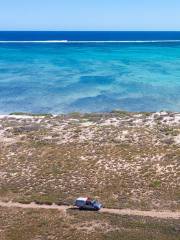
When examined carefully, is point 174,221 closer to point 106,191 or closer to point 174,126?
point 106,191

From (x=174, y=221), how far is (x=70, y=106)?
4800 cm

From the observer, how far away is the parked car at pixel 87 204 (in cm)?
3981

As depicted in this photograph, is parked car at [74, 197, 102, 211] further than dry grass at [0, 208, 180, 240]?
Yes

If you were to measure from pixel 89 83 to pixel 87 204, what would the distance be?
6555 cm

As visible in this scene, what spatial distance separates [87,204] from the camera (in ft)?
131

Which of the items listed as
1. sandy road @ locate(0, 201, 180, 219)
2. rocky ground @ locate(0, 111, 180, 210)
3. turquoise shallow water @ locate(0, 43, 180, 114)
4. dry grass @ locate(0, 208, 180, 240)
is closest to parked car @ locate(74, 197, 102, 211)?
sandy road @ locate(0, 201, 180, 219)

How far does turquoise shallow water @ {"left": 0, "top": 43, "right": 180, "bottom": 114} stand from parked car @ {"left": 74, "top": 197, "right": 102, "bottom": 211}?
40722 millimetres

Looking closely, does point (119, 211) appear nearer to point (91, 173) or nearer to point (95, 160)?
point (91, 173)

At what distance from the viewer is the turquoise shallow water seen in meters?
84.4

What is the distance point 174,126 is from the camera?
61.1 meters

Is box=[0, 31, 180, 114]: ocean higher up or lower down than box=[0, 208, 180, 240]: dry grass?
lower down

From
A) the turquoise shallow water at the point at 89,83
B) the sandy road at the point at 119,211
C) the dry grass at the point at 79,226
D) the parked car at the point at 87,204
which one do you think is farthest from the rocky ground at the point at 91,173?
the turquoise shallow water at the point at 89,83

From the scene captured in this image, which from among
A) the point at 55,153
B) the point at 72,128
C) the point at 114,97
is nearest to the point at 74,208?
the point at 55,153

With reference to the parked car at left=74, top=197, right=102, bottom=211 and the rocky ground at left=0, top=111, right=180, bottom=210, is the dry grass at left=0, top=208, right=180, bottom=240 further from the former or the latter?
the rocky ground at left=0, top=111, right=180, bottom=210
